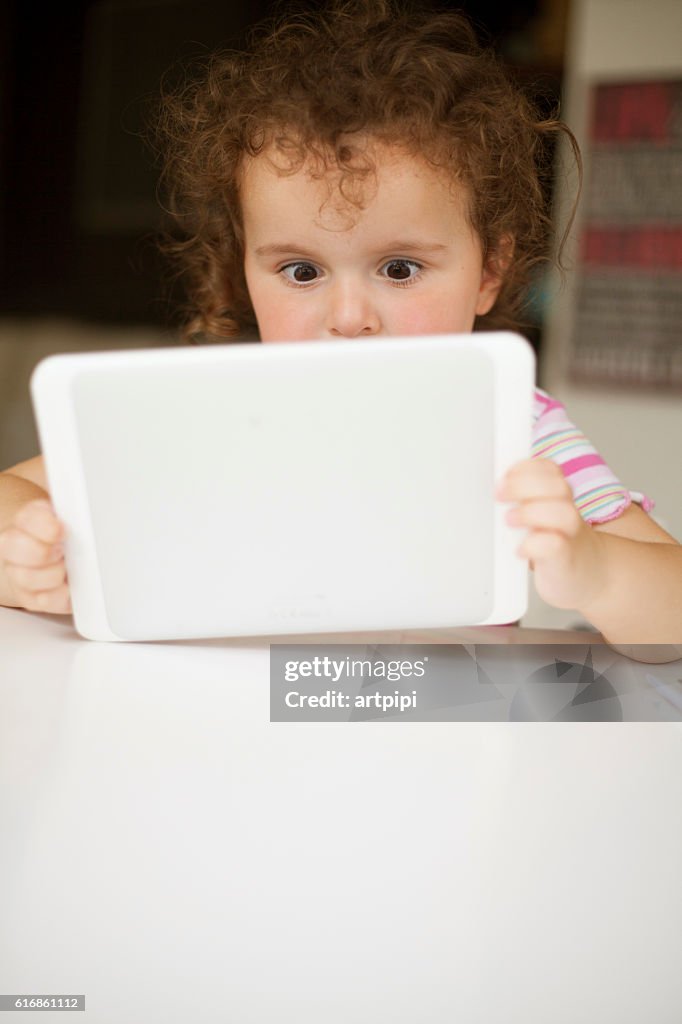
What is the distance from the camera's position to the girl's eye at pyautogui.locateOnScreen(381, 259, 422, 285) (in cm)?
106

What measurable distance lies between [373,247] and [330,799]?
2.13 feet

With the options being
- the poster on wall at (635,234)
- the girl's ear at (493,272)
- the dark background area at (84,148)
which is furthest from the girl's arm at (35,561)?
the dark background area at (84,148)

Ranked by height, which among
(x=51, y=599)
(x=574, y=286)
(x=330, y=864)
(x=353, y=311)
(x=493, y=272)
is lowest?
(x=330, y=864)

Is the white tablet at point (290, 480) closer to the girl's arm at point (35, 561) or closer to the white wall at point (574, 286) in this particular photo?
the girl's arm at point (35, 561)

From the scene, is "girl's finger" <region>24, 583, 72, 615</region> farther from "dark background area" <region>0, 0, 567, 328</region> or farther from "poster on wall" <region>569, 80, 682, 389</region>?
"dark background area" <region>0, 0, 567, 328</region>

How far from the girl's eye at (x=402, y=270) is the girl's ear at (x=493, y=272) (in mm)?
158

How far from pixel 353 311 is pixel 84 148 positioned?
292cm

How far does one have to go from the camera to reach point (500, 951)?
436 mm

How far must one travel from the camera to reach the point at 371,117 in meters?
1.07

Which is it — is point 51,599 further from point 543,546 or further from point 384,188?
point 384,188

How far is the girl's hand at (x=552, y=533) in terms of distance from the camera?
2.22ft

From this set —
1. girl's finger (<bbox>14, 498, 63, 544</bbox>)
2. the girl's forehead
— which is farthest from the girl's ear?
girl's finger (<bbox>14, 498, 63, 544</bbox>)

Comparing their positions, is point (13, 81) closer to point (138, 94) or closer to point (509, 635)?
point (138, 94)

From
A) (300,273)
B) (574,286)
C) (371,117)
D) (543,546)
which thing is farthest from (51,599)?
(574,286)
